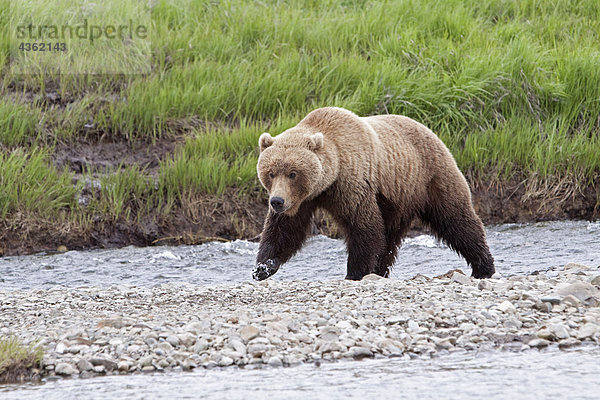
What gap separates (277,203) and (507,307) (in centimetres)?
164

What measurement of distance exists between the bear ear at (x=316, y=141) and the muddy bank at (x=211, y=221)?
2.28 m

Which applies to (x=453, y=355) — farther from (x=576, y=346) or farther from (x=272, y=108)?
(x=272, y=108)

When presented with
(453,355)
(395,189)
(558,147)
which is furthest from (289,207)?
(558,147)

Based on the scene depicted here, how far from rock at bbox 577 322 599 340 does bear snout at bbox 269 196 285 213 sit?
202cm

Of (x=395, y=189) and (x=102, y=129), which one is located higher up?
(x=395, y=189)

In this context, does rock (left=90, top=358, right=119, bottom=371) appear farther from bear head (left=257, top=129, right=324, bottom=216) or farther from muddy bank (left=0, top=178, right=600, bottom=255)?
muddy bank (left=0, top=178, right=600, bottom=255)

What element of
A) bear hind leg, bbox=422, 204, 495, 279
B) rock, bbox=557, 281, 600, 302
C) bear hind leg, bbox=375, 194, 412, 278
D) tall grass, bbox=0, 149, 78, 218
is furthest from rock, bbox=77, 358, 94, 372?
tall grass, bbox=0, 149, 78, 218

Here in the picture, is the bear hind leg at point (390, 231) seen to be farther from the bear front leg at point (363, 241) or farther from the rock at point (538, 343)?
the rock at point (538, 343)

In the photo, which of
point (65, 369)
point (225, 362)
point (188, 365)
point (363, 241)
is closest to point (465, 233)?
point (363, 241)

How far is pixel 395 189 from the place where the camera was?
6047 mm

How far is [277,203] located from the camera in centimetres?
539

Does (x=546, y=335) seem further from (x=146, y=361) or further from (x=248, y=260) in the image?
(x=248, y=260)

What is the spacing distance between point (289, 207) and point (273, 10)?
5.26 m

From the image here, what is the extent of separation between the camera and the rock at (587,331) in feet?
13.4
